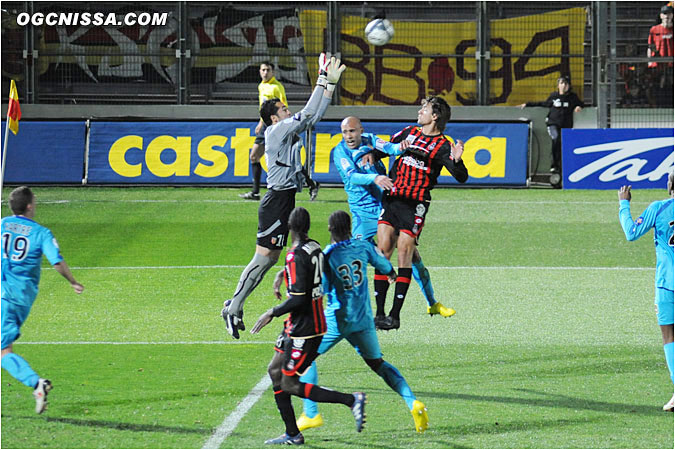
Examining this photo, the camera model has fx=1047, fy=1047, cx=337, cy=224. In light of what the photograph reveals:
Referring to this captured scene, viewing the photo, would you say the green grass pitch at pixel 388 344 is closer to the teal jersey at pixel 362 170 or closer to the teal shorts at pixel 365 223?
the teal shorts at pixel 365 223

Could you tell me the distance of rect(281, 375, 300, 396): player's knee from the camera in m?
7.64

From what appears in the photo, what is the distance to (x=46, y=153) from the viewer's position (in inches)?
939

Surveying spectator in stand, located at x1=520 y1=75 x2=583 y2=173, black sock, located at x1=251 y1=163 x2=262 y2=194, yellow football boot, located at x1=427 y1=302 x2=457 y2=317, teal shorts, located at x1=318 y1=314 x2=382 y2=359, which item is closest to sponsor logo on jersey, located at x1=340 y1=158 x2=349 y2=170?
yellow football boot, located at x1=427 y1=302 x2=457 y2=317

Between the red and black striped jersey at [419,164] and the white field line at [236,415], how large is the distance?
3.04 meters

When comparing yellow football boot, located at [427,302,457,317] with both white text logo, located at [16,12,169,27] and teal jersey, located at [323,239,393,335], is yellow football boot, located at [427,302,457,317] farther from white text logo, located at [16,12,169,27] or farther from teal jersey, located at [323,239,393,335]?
white text logo, located at [16,12,169,27]

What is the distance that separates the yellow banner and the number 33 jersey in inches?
727

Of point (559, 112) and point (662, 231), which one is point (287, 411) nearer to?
point (662, 231)

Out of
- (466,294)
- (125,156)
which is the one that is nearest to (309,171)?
(125,156)

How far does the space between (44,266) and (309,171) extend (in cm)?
819

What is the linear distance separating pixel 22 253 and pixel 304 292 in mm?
2258

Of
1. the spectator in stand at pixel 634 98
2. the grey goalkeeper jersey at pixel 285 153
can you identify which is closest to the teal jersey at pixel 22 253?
the grey goalkeeper jersey at pixel 285 153

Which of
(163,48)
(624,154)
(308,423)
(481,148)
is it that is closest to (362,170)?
(308,423)

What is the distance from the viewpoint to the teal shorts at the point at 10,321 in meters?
8.23

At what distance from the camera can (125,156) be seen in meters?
23.9
